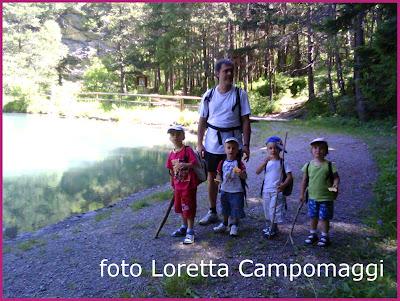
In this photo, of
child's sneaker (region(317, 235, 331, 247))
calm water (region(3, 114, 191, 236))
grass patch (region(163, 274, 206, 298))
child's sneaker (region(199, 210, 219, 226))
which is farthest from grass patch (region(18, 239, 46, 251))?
child's sneaker (region(317, 235, 331, 247))

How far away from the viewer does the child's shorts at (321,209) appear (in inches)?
149

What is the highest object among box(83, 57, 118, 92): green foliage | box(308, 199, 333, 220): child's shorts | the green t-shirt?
box(83, 57, 118, 92): green foliage

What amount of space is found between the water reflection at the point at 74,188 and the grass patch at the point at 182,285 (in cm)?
420

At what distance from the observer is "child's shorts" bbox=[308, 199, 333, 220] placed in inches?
149

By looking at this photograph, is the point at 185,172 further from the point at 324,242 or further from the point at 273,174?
the point at 324,242

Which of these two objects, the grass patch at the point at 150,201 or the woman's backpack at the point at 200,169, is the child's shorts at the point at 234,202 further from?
the grass patch at the point at 150,201

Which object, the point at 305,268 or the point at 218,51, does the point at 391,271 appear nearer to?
the point at 305,268

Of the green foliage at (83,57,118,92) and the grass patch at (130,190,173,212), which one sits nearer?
the grass patch at (130,190,173,212)

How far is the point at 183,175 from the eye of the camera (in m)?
4.06

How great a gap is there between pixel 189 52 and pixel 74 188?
664 inches

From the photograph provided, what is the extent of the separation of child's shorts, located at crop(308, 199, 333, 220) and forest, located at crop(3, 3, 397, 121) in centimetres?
1091

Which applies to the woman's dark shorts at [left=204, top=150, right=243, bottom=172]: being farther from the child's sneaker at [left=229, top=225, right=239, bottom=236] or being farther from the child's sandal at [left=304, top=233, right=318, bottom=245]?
the child's sandal at [left=304, top=233, right=318, bottom=245]

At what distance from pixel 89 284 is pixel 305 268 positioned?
1.78 meters

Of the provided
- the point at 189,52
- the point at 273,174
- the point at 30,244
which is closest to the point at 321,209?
the point at 273,174
